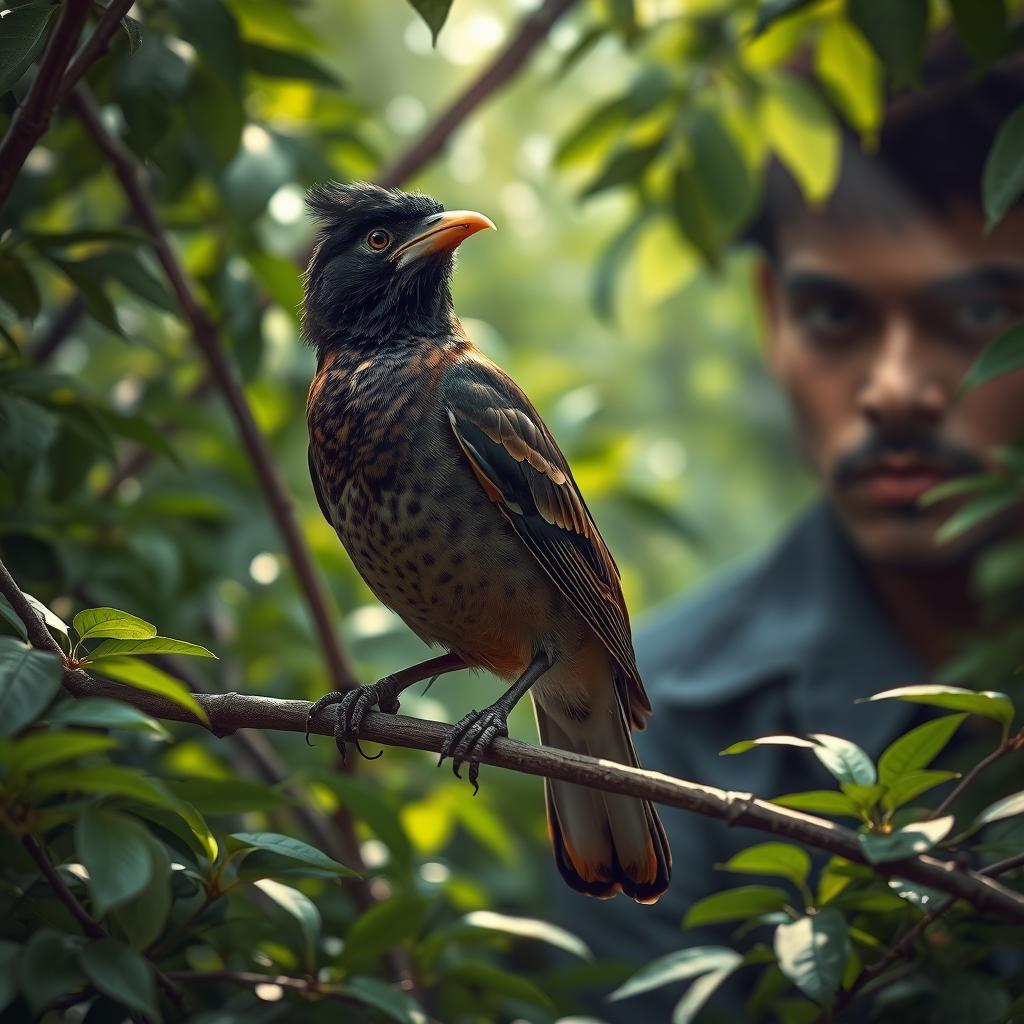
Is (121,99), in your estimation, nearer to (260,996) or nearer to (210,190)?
(210,190)

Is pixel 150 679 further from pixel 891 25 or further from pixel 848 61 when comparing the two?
pixel 848 61

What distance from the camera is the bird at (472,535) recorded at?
2654 mm

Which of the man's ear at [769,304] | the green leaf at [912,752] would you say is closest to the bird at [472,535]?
the green leaf at [912,752]

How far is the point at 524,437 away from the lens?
284 cm

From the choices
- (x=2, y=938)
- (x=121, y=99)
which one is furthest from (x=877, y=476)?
(x=2, y=938)

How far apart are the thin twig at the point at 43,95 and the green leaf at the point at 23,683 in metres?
0.75

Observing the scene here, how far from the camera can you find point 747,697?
168 inches

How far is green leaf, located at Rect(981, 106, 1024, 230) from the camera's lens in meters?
2.14

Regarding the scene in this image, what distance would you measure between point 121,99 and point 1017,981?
2.39 metres

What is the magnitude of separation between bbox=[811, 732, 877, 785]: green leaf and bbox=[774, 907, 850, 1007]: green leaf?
246mm

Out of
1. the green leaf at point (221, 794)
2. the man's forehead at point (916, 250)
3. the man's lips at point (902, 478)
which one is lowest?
the green leaf at point (221, 794)

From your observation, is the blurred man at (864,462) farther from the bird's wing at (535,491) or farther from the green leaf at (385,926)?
the green leaf at (385,926)

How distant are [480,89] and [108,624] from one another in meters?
2.41

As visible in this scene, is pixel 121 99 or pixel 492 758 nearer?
pixel 492 758
